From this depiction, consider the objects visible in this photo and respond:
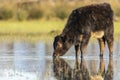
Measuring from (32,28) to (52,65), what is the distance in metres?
18.4

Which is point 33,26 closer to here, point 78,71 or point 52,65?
point 52,65

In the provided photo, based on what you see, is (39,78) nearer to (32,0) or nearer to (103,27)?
(103,27)

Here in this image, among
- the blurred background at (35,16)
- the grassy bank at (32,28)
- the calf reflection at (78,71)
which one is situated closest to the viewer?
the calf reflection at (78,71)

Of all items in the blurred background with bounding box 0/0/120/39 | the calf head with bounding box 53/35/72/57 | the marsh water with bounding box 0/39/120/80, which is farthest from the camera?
the blurred background with bounding box 0/0/120/39

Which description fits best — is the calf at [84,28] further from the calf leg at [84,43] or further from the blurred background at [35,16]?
the blurred background at [35,16]

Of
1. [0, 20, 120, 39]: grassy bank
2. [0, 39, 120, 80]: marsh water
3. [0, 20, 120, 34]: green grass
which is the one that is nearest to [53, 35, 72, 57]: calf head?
[0, 39, 120, 80]: marsh water

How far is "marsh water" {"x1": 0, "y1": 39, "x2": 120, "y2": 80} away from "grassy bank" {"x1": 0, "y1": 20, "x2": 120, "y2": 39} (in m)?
7.65

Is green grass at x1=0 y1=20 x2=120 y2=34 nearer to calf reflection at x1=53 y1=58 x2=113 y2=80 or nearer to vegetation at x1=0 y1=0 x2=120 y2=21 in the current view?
vegetation at x1=0 y1=0 x2=120 y2=21

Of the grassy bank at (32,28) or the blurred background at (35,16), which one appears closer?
the grassy bank at (32,28)

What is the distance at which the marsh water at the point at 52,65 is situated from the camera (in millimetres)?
16047

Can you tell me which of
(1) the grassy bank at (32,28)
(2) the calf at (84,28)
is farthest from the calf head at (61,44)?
(1) the grassy bank at (32,28)

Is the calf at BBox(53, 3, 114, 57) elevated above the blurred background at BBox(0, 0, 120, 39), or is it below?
Answer: above

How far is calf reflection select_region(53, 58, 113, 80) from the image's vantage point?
15.7 meters

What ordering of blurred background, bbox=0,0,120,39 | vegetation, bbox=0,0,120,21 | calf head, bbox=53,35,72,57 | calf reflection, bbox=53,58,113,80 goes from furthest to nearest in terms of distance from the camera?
vegetation, bbox=0,0,120,21 → blurred background, bbox=0,0,120,39 → calf head, bbox=53,35,72,57 → calf reflection, bbox=53,58,113,80
